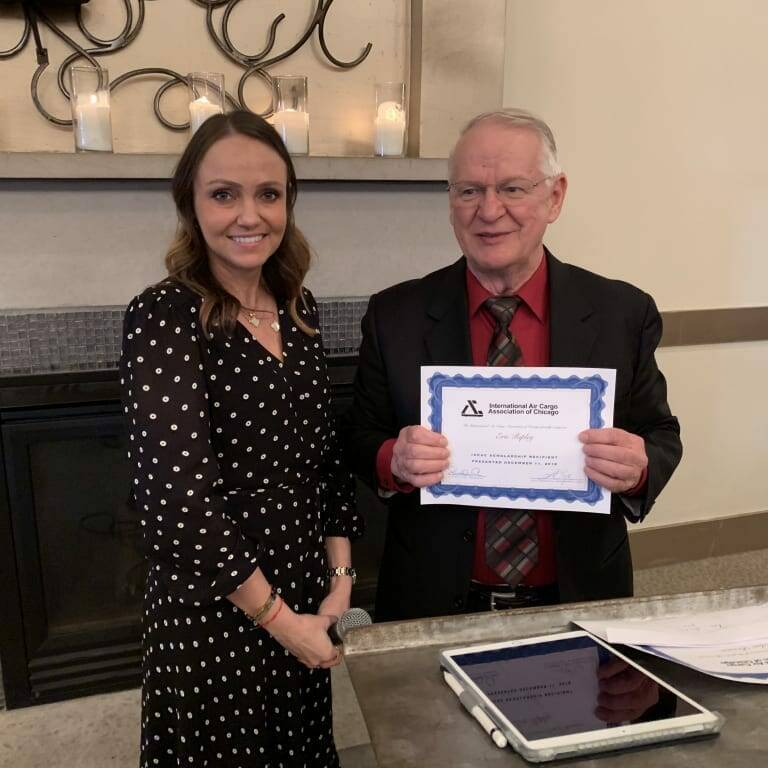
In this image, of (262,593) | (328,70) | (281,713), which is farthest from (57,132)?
(281,713)

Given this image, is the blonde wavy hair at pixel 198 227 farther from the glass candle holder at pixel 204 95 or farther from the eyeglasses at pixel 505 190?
the glass candle holder at pixel 204 95

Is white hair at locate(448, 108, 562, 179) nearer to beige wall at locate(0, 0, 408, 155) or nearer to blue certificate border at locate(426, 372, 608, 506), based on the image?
blue certificate border at locate(426, 372, 608, 506)

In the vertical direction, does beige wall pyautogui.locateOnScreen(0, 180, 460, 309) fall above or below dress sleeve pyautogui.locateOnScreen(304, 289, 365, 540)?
above

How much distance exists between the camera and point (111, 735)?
213 centimetres

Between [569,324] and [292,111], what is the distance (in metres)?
1.14

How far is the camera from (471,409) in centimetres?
118

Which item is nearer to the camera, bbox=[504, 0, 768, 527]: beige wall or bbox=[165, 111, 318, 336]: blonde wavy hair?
bbox=[165, 111, 318, 336]: blonde wavy hair

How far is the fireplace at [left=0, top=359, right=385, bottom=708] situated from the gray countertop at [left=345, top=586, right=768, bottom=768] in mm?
1478

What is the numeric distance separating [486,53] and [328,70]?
491 millimetres

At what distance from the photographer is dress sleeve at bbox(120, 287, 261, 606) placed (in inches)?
46.5

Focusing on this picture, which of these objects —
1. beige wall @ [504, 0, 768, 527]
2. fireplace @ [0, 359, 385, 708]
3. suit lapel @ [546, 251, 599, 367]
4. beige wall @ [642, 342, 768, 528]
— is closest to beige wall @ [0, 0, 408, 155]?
beige wall @ [504, 0, 768, 527]
